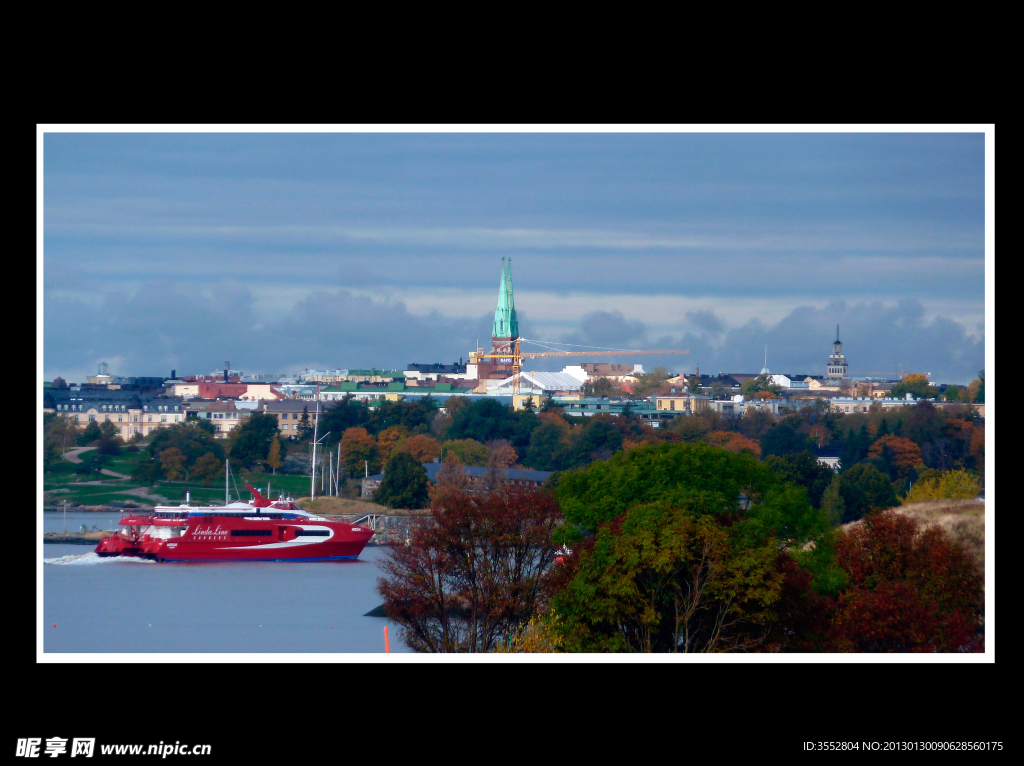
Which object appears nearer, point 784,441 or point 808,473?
point 808,473

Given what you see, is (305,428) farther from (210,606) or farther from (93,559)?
(210,606)

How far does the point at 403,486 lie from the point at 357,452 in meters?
3.35

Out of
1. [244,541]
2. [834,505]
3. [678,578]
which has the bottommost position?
[244,541]

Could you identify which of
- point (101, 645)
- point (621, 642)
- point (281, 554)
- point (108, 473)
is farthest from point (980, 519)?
point (108, 473)

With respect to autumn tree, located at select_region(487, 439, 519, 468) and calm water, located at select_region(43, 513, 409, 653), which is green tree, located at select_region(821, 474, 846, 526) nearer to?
calm water, located at select_region(43, 513, 409, 653)

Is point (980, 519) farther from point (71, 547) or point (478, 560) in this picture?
point (71, 547)

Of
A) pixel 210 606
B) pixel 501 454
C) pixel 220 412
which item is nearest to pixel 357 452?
pixel 501 454

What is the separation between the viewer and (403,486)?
60.9 feet

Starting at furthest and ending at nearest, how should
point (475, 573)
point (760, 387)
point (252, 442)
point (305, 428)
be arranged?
point (760, 387) < point (305, 428) < point (252, 442) < point (475, 573)

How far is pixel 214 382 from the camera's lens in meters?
29.2

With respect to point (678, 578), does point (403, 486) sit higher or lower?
lower

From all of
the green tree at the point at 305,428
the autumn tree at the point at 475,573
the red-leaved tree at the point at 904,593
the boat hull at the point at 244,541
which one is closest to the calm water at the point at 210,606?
the boat hull at the point at 244,541

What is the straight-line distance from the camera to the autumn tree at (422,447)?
2150 centimetres
